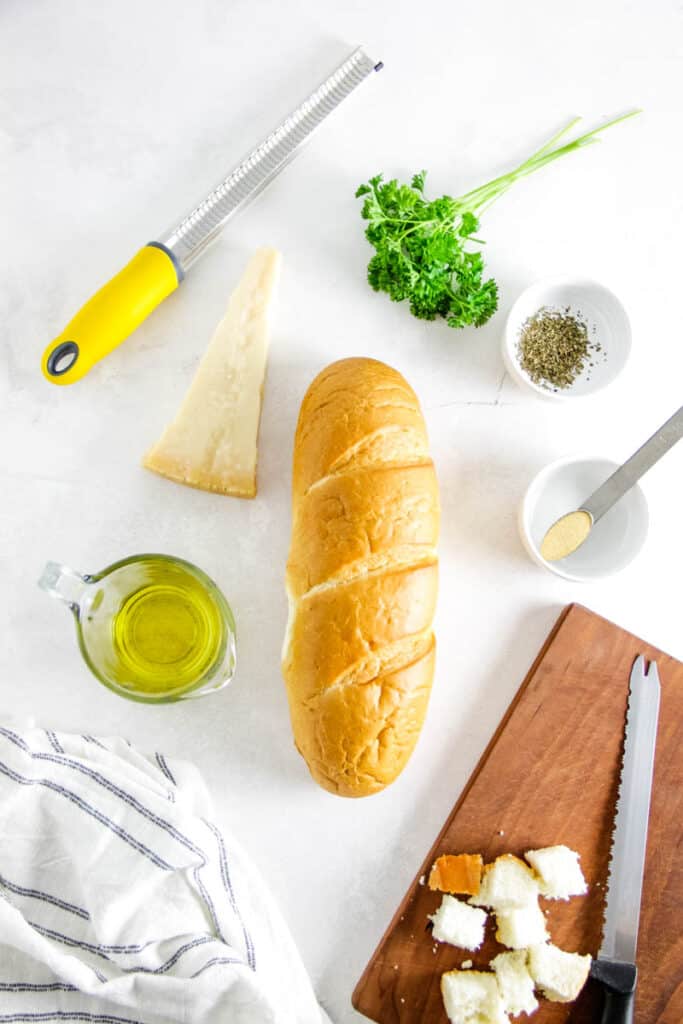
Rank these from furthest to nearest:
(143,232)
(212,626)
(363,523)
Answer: (143,232), (212,626), (363,523)

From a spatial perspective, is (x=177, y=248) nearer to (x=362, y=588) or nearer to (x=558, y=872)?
(x=362, y=588)

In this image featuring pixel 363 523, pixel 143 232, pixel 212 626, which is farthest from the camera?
pixel 143 232

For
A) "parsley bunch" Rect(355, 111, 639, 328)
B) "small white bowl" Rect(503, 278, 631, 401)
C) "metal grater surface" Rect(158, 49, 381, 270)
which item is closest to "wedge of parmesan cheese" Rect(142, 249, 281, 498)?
"metal grater surface" Rect(158, 49, 381, 270)

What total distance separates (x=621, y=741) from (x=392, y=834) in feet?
1.46

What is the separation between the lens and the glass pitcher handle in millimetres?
1404

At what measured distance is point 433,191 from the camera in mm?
1754

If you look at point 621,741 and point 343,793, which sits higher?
point 621,741

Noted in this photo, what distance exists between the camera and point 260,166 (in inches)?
66.6

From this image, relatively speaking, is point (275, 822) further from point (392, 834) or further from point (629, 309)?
point (629, 309)

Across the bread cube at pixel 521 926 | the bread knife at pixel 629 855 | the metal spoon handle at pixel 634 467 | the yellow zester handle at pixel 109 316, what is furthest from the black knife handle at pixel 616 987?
the yellow zester handle at pixel 109 316

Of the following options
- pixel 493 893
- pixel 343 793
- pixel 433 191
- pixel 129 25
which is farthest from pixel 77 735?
pixel 129 25

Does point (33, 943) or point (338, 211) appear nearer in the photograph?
point (33, 943)

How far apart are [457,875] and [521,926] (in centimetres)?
13

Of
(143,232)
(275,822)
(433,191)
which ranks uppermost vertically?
(433,191)
